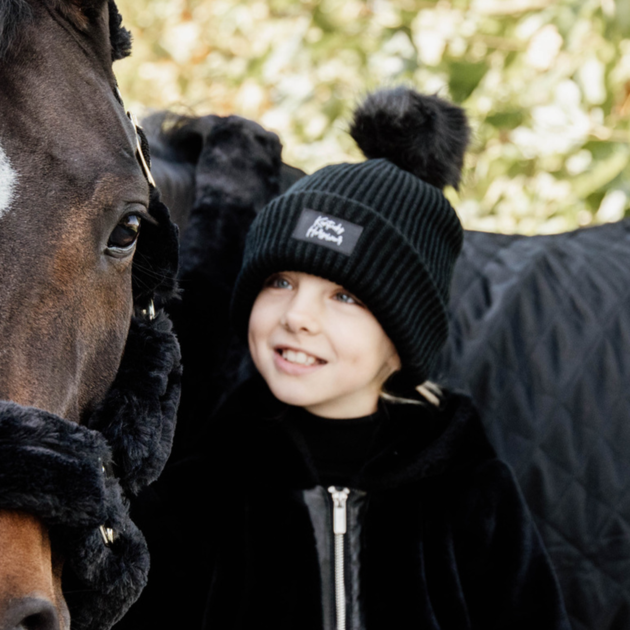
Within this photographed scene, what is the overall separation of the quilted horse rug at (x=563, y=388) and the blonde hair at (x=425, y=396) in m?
0.22

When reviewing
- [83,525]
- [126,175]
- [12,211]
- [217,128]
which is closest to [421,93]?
[217,128]

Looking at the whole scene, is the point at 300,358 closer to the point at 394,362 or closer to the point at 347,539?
the point at 394,362

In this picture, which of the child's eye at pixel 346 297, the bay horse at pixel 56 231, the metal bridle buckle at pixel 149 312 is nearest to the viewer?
the bay horse at pixel 56 231

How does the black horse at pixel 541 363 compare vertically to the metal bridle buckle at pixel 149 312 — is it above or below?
below

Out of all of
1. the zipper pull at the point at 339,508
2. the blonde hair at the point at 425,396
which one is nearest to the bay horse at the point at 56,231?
the zipper pull at the point at 339,508

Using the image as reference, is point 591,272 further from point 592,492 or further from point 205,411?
point 205,411

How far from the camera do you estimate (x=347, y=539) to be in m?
1.45

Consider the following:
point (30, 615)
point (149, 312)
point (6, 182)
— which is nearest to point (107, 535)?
point (30, 615)

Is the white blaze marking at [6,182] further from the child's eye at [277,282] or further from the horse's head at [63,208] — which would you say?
the child's eye at [277,282]

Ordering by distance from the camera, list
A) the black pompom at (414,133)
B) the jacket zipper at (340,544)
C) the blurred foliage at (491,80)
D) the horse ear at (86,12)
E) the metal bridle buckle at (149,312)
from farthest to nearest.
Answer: the blurred foliage at (491,80) < the black pompom at (414,133) < the jacket zipper at (340,544) < the metal bridle buckle at (149,312) < the horse ear at (86,12)

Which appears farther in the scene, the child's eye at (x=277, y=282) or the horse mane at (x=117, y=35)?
the child's eye at (x=277, y=282)

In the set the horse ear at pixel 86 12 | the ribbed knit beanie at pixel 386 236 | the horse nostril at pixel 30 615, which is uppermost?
the horse ear at pixel 86 12

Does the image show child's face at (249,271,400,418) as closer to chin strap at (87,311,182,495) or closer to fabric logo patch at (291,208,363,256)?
fabric logo patch at (291,208,363,256)

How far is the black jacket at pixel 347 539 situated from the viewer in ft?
4.66
